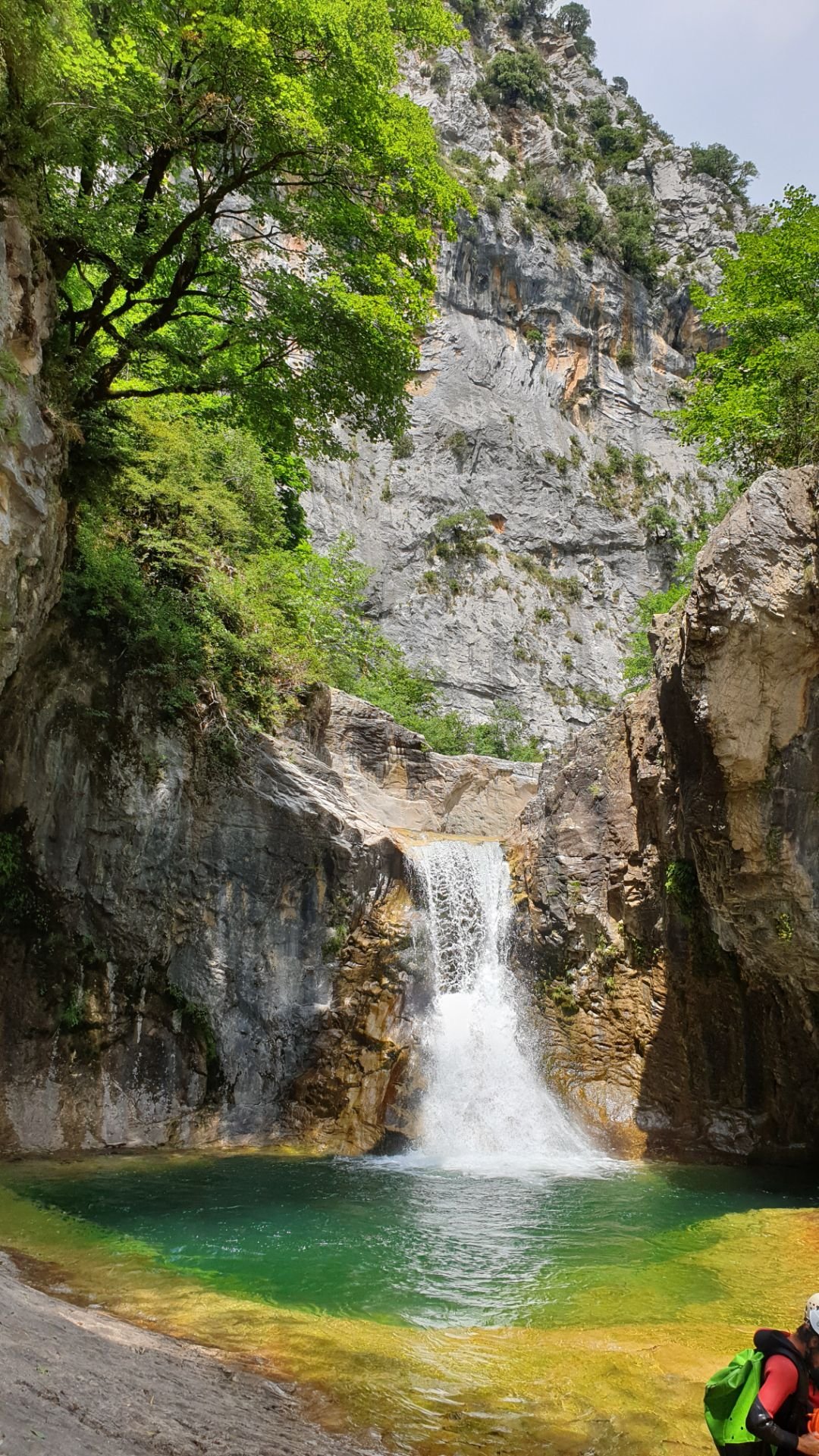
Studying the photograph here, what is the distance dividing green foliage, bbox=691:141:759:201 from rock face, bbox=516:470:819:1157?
209 feet

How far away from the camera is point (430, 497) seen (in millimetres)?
46844

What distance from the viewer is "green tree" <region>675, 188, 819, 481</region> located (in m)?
15.2

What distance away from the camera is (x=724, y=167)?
6562 centimetres

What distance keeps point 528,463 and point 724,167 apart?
35.1 m

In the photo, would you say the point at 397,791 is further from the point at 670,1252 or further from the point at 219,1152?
the point at 670,1252

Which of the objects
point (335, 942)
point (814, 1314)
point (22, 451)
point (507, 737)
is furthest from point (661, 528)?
point (814, 1314)

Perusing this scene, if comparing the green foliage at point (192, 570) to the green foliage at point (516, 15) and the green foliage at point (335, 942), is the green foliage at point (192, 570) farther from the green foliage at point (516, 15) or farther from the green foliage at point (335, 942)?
the green foliage at point (516, 15)

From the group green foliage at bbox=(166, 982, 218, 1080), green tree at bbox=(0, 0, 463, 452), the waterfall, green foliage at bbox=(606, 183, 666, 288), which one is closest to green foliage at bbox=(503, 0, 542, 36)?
green foliage at bbox=(606, 183, 666, 288)

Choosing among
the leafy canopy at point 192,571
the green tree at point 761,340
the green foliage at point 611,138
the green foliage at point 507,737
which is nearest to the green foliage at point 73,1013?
the leafy canopy at point 192,571

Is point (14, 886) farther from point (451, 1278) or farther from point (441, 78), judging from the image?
point (441, 78)

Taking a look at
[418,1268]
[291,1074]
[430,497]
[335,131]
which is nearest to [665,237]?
[430,497]

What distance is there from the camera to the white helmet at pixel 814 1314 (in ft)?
11.8

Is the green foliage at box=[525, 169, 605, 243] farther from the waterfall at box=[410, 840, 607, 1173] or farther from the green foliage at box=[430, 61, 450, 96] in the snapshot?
the waterfall at box=[410, 840, 607, 1173]

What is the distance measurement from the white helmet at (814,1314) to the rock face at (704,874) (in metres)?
7.98
